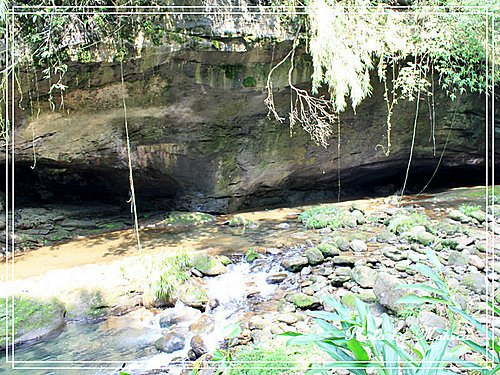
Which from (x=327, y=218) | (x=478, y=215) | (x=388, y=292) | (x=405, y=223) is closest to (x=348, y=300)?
(x=388, y=292)

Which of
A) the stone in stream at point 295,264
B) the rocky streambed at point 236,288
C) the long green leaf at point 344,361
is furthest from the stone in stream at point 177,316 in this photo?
the long green leaf at point 344,361

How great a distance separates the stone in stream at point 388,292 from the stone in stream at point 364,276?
30 cm

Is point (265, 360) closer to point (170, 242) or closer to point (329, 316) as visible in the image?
point (329, 316)

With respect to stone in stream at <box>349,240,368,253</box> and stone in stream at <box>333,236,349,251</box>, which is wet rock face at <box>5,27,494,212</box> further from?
stone in stream at <box>349,240,368,253</box>

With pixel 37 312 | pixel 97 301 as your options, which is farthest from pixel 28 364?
pixel 97 301

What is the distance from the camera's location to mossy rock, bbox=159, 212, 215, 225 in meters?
6.88

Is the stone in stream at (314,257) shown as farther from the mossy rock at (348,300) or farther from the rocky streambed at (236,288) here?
the mossy rock at (348,300)

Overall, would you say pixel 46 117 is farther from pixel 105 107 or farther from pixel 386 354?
pixel 386 354

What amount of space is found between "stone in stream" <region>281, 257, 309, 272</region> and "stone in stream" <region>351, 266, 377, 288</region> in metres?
0.63

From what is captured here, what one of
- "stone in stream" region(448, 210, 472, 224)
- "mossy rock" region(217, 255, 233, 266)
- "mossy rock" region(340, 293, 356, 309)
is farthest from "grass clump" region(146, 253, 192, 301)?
"stone in stream" region(448, 210, 472, 224)

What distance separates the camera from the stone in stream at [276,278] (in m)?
4.10

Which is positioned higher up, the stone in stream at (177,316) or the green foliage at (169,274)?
the green foliage at (169,274)

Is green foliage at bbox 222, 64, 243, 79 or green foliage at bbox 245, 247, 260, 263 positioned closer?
green foliage at bbox 245, 247, 260, 263

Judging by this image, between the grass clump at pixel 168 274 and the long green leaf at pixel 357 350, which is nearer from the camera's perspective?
the long green leaf at pixel 357 350
